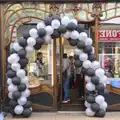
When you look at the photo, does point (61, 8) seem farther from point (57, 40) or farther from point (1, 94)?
point (1, 94)

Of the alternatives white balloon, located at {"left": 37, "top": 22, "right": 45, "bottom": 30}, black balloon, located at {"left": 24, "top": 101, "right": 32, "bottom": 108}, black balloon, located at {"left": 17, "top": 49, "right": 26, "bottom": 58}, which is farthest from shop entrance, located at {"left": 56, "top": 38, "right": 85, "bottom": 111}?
black balloon, located at {"left": 17, "top": 49, "right": 26, "bottom": 58}

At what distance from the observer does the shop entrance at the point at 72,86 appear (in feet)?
41.3

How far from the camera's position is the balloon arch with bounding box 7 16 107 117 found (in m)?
11.1

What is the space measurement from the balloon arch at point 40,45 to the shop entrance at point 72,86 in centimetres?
106

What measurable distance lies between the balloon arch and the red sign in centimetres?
113

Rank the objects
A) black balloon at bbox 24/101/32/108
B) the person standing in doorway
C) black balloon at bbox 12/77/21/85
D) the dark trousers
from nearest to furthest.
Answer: black balloon at bbox 12/77/21/85, black balloon at bbox 24/101/32/108, the person standing in doorway, the dark trousers

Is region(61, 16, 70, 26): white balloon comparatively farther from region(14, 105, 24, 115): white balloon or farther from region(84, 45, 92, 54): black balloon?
region(14, 105, 24, 115): white balloon

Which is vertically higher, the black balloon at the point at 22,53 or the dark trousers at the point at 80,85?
the black balloon at the point at 22,53

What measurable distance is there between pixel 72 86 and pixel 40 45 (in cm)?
326

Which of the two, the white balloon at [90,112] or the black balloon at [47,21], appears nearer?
the black balloon at [47,21]

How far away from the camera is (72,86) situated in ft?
45.9

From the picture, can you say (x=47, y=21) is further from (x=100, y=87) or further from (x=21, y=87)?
(x=100, y=87)

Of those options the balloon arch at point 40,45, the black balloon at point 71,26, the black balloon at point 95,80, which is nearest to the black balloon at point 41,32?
the balloon arch at point 40,45

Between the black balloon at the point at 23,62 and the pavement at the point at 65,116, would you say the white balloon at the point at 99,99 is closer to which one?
the pavement at the point at 65,116
